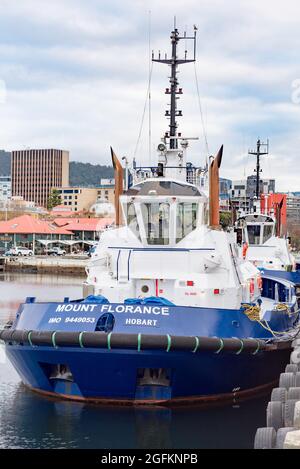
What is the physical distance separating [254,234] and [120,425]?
22.8 meters

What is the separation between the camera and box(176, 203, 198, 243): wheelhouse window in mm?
22609

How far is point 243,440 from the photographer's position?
58.8 feet

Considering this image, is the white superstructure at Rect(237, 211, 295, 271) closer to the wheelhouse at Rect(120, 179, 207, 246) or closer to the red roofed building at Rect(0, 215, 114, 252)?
the wheelhouse at Rect(120, 179, 207, 246)

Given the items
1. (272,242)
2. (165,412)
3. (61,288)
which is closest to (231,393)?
(165,412)

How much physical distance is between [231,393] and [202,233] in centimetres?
431

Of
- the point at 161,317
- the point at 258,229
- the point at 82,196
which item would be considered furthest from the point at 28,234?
the point at 161,317

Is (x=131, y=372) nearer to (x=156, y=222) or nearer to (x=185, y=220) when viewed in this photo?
(x=156, y=222)

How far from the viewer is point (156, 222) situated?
22.7 meters

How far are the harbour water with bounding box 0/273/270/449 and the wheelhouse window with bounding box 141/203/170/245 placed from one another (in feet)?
15.9

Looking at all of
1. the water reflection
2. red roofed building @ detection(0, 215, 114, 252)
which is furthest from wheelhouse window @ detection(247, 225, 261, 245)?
red roofed building @ detection(0, 215, 114, 252)

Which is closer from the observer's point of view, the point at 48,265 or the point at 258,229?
the point at 258,229

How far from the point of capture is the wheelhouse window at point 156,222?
2258 cm

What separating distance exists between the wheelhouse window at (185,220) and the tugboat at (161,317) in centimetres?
3

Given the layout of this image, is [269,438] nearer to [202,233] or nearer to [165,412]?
[165,412]
